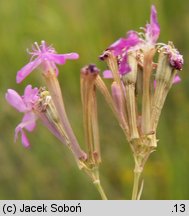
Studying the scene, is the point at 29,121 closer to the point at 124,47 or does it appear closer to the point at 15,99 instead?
the point at 15,99

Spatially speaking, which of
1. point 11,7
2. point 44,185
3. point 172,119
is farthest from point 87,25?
point 44,185

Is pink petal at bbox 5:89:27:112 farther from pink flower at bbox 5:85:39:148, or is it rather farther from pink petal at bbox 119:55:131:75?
pink petal at bbox 119:55:131:75

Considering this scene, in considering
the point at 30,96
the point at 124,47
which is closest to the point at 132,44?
the point at 124,47

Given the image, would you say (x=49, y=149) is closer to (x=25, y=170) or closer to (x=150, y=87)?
(x=25, y=170)

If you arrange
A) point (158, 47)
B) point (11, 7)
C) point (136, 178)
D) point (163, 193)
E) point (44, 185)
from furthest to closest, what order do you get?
point (11, 7)
point (44, 185)
point (163, 193)
point (158, 47)
point (136, 178)

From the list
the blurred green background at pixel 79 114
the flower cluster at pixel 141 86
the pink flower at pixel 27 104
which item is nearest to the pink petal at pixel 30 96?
the pink flower at pixel 27 104
